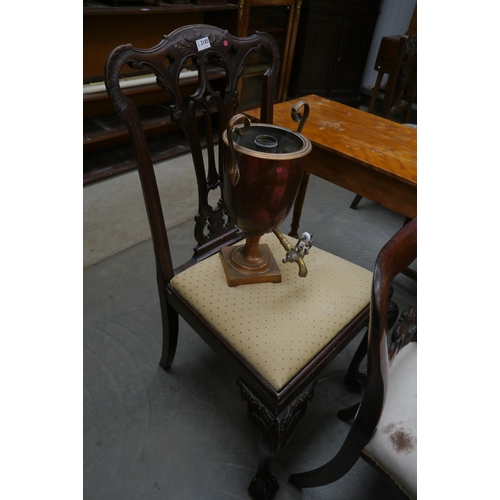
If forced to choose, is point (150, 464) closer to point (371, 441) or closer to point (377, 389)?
point (371, 441)

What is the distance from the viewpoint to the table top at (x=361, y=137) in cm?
128

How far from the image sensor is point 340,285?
102cm

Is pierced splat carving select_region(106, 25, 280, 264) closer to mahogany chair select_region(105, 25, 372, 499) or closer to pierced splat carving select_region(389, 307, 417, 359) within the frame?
mahogany chair select_region(105, 25, 372, 499)

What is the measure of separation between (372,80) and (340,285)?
3935mm

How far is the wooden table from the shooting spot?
126 centimetres

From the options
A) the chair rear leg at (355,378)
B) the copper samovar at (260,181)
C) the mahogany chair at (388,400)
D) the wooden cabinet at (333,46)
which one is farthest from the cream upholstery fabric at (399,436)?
the wooden cabinet at (333,46)

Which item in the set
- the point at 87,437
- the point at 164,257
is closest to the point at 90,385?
the point at 87,437

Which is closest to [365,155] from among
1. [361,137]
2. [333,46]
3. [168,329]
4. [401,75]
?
[361,137]

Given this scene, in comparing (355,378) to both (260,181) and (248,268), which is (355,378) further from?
(260,181)

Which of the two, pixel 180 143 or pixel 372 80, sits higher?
pixel 372 80

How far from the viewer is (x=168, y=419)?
46.4 inches

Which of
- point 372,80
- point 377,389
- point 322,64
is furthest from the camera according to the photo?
point 372,80

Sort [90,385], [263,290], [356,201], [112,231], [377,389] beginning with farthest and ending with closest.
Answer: [356,201]
[112,231]
[90,385]
[263,290]
[377,389]

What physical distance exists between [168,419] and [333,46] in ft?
11.1
